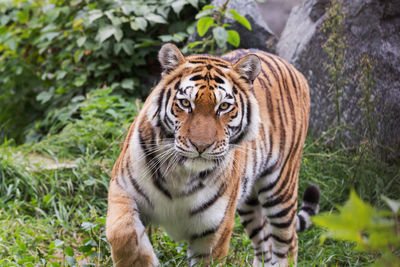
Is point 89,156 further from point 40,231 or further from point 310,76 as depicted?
Answer: point 310,76

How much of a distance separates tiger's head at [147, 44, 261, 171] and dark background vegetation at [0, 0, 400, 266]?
2.85 feet

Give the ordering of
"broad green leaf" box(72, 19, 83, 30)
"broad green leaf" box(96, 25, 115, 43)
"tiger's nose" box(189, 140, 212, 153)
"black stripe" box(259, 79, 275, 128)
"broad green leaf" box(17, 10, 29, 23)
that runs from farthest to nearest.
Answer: "broad green leaf" box(17, 10, 29, 23), "broad green leaf" box(72, 19, 83, 30), "broad green leaf" box(96, 25, 115, 43), "black stripe" box(259, 79, 275, 128), "tiger's nose" box(189, 140, 212, 153)

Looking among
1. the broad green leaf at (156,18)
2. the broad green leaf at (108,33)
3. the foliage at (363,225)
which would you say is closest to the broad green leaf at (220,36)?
the broad green leaf at (156,18)

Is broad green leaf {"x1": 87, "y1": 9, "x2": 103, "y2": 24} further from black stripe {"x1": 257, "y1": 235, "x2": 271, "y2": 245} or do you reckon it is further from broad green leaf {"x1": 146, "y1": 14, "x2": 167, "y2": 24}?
black stripe {"x1": 257, "y1": 235, "x2": 271, "y2": 245}

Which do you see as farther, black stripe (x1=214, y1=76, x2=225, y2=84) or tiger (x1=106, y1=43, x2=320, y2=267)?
black stripe (x1=214, y1=76, x2=225, y2=84)

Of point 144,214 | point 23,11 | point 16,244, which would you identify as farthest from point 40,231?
point 23,11

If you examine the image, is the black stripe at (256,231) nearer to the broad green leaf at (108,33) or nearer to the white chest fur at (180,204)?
the white chest fur at (180,204)

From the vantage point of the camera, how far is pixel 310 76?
4.95 metres

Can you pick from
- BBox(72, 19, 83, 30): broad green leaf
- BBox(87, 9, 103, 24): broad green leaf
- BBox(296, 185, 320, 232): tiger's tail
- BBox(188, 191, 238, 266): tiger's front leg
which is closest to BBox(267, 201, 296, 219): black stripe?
BBox(296, 185, 320, 232): tiger's tail

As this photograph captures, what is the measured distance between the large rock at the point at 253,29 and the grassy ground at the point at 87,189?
143 cm

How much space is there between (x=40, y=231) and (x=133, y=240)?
1548mm

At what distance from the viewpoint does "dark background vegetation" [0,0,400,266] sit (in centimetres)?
361

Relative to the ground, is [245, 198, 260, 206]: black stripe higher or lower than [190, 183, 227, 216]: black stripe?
lower

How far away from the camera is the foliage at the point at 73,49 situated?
5.97m
